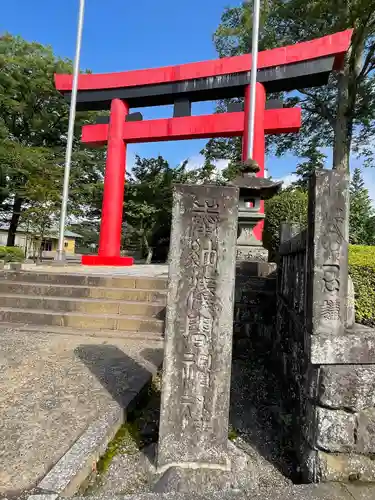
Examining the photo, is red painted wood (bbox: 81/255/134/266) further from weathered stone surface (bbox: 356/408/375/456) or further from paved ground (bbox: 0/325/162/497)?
weathered stone surface (bbox: 356/408/375/456)

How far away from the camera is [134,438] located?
218cm

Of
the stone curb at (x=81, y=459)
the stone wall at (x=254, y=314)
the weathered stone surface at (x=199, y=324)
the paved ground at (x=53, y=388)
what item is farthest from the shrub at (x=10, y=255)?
the weathered stone surface at (x=199, y=324)

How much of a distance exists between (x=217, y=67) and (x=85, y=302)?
25.3 feet

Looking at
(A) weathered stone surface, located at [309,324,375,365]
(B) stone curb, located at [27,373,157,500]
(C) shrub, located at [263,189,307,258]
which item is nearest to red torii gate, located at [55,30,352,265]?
(C) shrub, located at [263,189,307,258]

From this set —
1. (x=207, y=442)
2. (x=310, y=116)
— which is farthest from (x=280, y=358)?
(x=310, y=116)

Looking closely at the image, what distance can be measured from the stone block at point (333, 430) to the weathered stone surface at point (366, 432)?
40 millimetres

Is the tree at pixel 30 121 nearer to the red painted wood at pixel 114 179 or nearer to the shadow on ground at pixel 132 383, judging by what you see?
the red painted wood at pixel 114 179

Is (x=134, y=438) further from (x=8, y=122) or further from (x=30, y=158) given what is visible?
(x=8, y=122)

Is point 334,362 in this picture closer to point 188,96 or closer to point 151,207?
point 188,96

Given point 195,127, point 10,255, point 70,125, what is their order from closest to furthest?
point 195,127, point 70,125, point 10,255

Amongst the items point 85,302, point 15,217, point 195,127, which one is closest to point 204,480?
point 85,302

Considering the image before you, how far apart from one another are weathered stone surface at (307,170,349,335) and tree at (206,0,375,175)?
912cm

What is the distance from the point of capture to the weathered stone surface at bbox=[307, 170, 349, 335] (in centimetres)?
186

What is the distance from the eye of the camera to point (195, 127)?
371 inches
